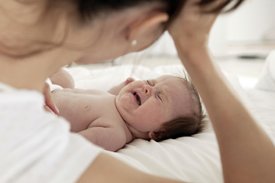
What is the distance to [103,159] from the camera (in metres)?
0.63

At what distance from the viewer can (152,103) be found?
49.0 inches

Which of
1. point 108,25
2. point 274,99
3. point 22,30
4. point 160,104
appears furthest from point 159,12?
point 274,99

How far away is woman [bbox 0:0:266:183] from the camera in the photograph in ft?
1.84

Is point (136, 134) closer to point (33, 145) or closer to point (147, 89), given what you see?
point (147, 89)

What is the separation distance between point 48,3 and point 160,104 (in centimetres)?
72

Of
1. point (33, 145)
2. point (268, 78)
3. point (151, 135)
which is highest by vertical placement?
point (33, 145)

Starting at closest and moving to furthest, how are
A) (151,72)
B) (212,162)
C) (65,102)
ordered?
1. (212,162)
2. (65,102)
3. (151,72)

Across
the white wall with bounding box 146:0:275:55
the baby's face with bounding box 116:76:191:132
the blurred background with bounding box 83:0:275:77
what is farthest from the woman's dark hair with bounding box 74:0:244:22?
the white wall with bounding box 146:0:275:55

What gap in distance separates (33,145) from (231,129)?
15.1 inches

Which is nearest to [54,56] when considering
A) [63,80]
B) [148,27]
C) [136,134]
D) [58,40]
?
[58,40]

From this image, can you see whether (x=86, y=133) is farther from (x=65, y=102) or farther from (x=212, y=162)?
(x=212, y=162)

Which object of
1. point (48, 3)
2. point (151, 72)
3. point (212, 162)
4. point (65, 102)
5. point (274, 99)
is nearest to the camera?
point (48, 3)

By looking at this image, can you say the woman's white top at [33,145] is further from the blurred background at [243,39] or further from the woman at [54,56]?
the blurred background at [243,39]

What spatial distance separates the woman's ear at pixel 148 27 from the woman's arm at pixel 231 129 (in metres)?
0.16
